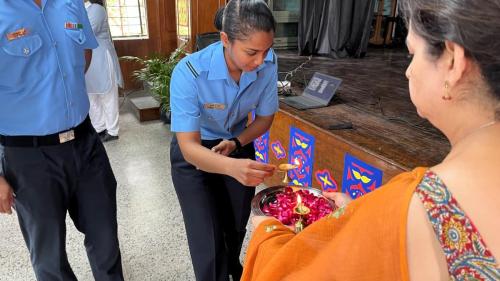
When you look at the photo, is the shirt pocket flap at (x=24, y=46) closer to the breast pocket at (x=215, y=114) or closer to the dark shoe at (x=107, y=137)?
the breast pocket at (x=215, y=114)

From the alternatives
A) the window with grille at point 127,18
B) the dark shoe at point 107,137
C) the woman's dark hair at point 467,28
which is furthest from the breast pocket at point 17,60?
the window with grille at point 127,18

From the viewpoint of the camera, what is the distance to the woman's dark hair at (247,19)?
3.85 ft

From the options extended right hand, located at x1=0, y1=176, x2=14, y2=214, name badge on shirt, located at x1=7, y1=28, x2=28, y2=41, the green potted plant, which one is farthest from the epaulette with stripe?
the green potted plant

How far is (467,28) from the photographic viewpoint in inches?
19.4

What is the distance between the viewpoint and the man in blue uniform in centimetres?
125

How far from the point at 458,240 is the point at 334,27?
17.8 feet

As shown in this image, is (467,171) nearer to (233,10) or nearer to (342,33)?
(233,10)

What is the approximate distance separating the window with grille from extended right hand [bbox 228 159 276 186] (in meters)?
4.65

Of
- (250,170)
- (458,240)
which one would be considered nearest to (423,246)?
(458,240)

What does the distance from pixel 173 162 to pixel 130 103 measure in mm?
3564

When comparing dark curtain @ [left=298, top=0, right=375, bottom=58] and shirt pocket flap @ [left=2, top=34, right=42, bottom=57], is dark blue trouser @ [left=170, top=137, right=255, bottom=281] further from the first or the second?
dark curtain @ [left=298, top=0, right=375, bottom=58]

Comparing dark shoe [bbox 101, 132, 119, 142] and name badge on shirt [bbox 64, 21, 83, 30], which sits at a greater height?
name badge on shirt [bbox 64, 21, 83, 30]

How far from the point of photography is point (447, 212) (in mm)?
510

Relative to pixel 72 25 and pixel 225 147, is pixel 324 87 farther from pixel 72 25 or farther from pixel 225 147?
pixel 72 25
